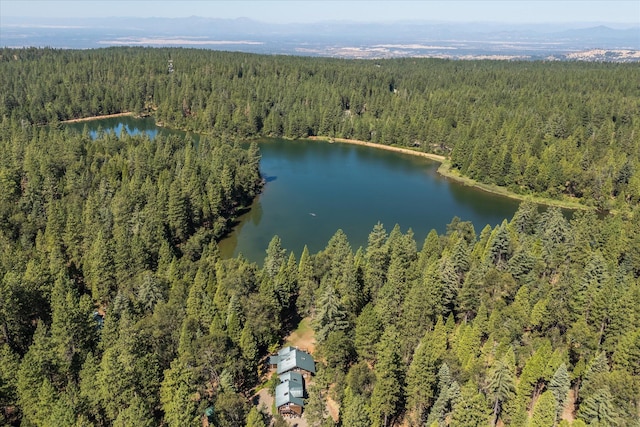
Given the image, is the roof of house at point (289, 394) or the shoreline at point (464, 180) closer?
the roof of house at point (289, 394)

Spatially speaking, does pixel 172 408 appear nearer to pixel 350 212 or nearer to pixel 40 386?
pixel 40 386

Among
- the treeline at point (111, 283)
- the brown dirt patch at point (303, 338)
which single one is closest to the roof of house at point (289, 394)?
the treeline at point (111, 283)

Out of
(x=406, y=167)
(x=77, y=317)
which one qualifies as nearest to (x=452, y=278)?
(x=77, y=317)

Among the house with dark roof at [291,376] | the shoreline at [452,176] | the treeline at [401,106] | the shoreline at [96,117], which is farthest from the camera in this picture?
the shoreline at [96,117]

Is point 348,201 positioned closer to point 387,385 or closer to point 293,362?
point 293,362

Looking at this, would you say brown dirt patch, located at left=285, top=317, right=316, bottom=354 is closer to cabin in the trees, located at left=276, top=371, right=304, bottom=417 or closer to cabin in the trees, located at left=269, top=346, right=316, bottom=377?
cabin in the trees, located at left=269, top=346, right=316, bottom=377

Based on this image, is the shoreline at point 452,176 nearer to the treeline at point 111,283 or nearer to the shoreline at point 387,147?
the shoreline at point 387,147

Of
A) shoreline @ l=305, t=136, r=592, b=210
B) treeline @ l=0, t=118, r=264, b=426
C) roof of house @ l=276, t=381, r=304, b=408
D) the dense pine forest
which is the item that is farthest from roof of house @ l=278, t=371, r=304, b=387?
shoreline @ l=305, t=136, r=592, b=210
